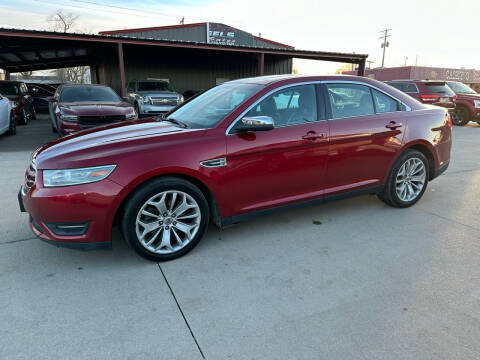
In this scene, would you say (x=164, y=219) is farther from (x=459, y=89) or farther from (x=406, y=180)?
(x=459, y=89)

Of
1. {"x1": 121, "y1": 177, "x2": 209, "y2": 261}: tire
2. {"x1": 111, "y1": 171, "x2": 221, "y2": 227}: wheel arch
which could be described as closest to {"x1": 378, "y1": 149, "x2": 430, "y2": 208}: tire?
{"x1": 111, "y1": 171, "x2": 221, "y2": 227}: wheel arch

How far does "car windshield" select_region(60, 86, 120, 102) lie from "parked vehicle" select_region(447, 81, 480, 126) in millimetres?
12904

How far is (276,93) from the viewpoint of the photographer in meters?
3.40

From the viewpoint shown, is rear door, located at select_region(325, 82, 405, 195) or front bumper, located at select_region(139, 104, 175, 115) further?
front bumper, located at select_region(139, 104, 175, 115)

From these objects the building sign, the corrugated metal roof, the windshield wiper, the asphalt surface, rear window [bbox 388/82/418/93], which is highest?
the building sign

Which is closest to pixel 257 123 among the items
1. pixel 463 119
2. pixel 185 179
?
pixel 185 179

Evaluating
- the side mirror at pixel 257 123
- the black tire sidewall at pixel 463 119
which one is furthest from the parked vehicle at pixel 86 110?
the black tire sidewall at pixel 463 119

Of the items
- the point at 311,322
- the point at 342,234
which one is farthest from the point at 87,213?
the point at 342,234

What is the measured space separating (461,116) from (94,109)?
13.8 metres

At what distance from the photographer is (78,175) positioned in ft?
8.70

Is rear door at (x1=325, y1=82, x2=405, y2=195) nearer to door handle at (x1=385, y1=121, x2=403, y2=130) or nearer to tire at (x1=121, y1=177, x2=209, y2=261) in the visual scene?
door handle at (x1=385, y1=121, x2=403, y2=130)

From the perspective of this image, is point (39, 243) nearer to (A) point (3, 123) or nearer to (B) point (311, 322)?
(B) point (311, 322)

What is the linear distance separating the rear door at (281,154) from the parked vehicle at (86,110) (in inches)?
205

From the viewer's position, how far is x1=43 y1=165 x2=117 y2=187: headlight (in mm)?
2646
